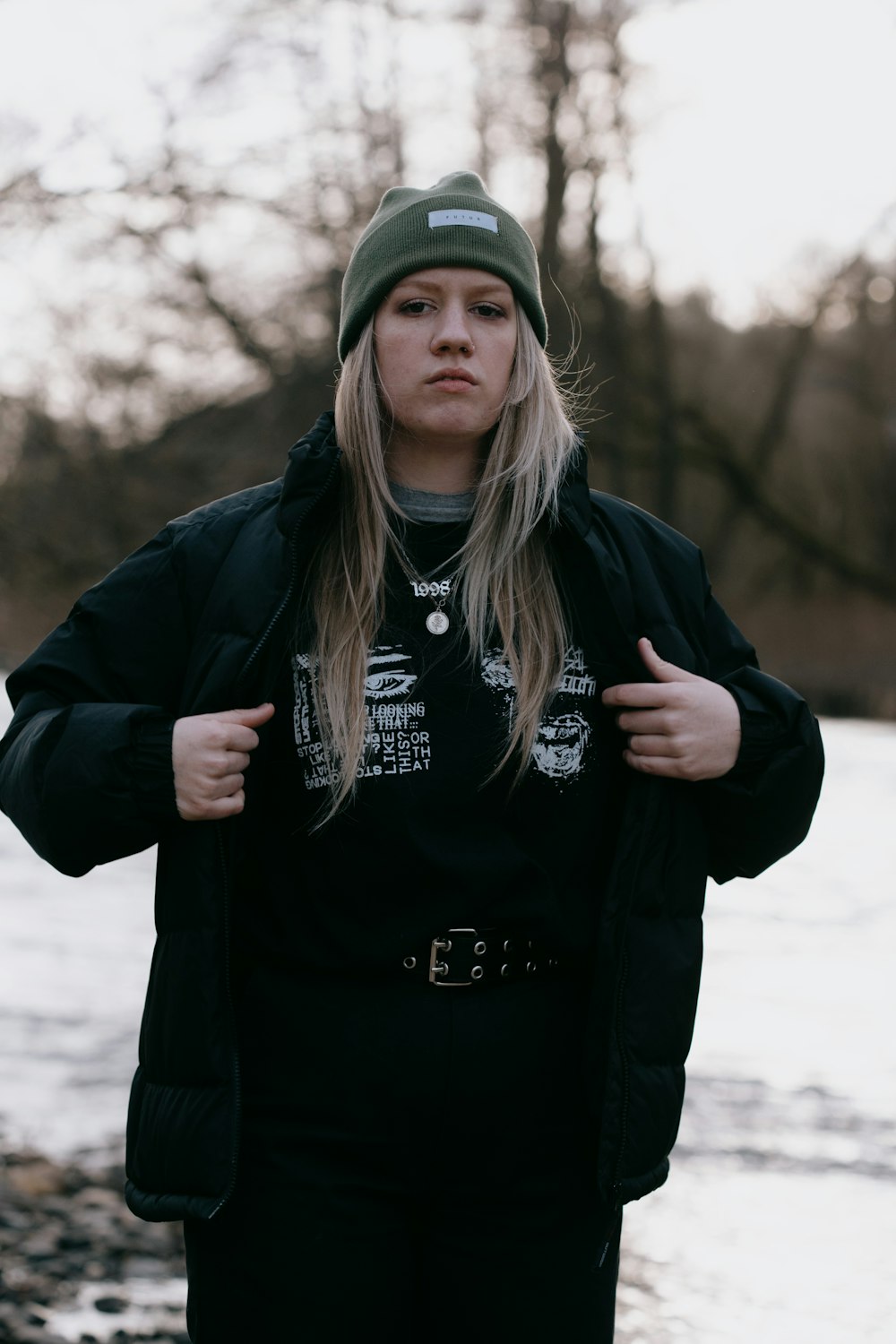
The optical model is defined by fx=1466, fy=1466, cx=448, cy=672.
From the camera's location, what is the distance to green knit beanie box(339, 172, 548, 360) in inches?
85.8

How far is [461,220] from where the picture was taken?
2203 millimetres

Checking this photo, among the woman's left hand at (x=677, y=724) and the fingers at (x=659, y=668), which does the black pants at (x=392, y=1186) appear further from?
the fingers at (x=659, y=668)

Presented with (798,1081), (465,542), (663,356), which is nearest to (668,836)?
(465,542)

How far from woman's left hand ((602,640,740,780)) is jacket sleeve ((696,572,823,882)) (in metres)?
0.03

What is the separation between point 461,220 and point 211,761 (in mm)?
906

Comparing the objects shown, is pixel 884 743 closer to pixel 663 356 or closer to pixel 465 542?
pixel 663 356

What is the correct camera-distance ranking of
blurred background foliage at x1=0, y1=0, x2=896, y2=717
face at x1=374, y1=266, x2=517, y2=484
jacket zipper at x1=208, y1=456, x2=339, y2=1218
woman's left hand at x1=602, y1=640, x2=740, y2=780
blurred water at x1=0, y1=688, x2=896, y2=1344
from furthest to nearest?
blurred background foliage at x1=0, y1=0, x2=896, y2=717, blurred water at x1=0, y1=688, x2=896, y2=1344, face at x1=374, y1=266, x2=517, y2=484, woman's left hand at x1=602, y1=640, x2=740, y2=780, jacket zipper at x1=208, y1=456, x2=339, y2=1218

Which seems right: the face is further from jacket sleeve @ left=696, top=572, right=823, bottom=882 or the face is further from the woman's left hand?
jacket sleeve @ left=696, top=572, right=823, bottom=882

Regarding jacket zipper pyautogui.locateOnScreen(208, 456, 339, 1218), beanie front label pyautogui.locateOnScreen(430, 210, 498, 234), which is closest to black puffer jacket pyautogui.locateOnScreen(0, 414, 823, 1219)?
jacket zipper pyautogui.locateOnScreen(208, 456, 339, 1218)

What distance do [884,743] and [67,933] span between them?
9.34 meters

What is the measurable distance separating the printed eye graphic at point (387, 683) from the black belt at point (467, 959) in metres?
0.35

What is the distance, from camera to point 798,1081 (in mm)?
5207

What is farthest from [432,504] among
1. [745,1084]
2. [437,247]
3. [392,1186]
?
[745,1084]

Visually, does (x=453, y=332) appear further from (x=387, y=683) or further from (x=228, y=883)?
(x=228, y=883)
